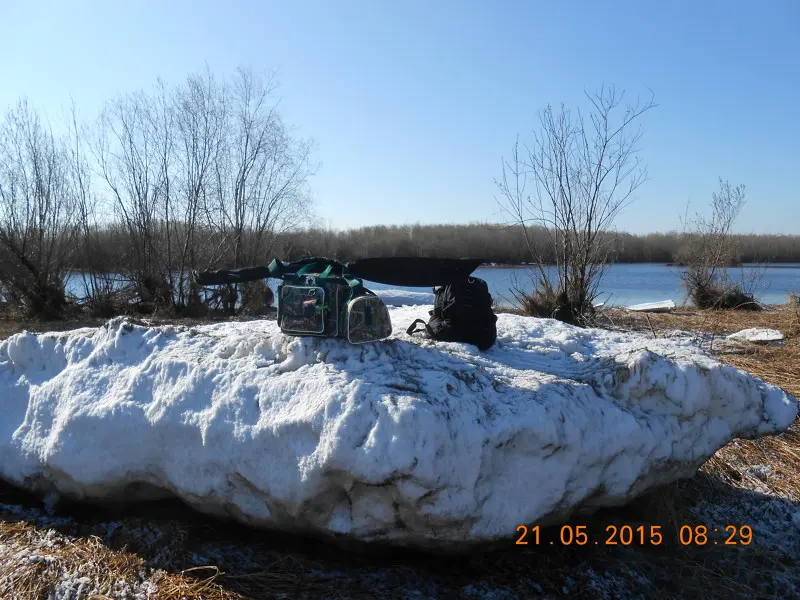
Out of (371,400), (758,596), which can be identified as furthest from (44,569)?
(758,596)

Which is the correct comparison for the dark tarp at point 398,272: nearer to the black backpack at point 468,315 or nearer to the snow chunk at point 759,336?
the black backpack at point 468,315

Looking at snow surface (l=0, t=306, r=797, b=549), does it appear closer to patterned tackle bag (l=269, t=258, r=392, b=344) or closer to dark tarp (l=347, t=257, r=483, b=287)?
patterned tackle bag (l=269, t=258, r=392, b=344)

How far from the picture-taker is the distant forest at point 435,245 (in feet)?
31.6

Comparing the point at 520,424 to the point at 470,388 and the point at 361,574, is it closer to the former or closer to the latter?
the point at 470,388

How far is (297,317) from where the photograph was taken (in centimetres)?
241

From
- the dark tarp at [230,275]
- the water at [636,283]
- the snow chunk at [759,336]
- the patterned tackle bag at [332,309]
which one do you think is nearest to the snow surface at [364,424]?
the patterned tackle bag at [332,309]

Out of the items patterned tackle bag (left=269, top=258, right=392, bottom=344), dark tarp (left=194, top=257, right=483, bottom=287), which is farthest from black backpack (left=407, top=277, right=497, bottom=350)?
patterned tackle bag (left=269, top=258, right=392, bottom=344)

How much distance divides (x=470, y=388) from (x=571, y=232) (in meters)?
6.68

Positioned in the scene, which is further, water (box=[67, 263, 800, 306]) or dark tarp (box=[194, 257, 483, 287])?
water (box=[67, 263, 800, 306])

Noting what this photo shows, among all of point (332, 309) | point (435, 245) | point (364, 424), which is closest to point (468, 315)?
point (332, 309)

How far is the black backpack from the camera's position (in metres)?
2.73

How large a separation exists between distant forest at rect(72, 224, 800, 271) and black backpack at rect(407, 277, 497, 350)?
20cm

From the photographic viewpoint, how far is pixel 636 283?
19.2m
